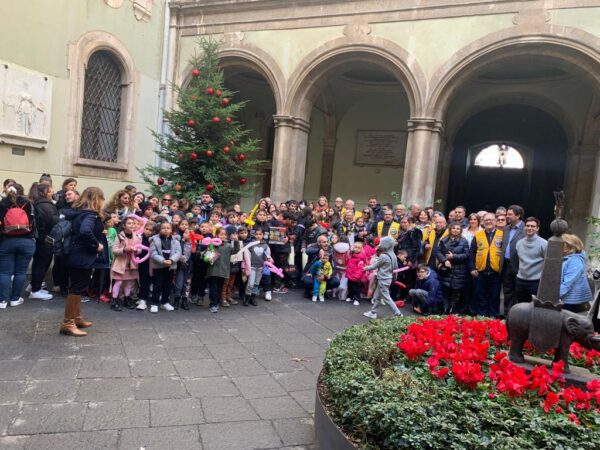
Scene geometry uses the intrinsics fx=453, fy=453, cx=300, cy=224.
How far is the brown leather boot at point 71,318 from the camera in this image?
5.27 metres

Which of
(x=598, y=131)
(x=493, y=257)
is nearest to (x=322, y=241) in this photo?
(x=493, y=257)

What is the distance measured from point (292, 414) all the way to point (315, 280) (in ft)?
15.1

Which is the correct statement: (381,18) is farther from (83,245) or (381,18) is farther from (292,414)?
(292,414)

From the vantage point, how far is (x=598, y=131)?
45.3ft

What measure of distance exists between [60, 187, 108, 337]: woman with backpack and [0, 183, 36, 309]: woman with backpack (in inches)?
46.4

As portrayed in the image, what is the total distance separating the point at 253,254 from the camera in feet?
25.6

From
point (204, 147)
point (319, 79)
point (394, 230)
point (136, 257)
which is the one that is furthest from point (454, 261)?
point (319, 79)

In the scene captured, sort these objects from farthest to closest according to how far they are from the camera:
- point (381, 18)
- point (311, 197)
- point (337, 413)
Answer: point (311, 197) → point (381, 18) → point (337, 413)

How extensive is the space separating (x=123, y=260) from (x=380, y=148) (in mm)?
11951

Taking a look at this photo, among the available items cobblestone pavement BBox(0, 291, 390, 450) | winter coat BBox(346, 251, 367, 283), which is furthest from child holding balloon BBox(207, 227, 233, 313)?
winter coat BBox(346, 251, 367, 283)

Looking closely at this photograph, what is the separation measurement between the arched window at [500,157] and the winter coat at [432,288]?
33.8 feet

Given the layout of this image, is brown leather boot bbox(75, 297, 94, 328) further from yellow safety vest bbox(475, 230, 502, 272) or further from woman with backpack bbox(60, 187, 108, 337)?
yellow safety vest bbox(475, 230, 502, 272)

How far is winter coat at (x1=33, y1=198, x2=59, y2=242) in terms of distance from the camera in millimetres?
6699

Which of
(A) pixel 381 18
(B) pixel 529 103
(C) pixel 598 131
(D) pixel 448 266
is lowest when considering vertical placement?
(D) pixel 448 266
